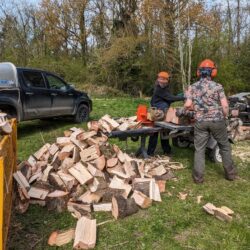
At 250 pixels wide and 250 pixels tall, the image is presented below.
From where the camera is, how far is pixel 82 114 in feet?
40.5

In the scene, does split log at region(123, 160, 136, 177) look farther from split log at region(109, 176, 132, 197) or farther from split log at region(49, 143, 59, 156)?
split log at region(49, 143, 59, 156)

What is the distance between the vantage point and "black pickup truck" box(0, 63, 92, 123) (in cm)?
966

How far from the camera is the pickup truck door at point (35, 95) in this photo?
1012 cm

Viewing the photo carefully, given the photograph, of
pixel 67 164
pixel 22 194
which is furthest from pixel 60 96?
pixel 22 194

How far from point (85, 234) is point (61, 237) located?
0.31 m

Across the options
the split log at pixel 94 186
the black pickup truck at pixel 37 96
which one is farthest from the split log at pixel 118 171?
A: the black pickup truck at pixel 37 96

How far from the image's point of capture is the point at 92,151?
6.10 metres

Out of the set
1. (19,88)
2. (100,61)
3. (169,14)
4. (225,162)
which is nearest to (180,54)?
(169,14)

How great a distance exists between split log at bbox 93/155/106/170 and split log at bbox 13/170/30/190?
1.13 metres

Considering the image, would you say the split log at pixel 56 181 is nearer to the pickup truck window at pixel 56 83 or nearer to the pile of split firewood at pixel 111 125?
the pile of split firewood at pixel 111 125

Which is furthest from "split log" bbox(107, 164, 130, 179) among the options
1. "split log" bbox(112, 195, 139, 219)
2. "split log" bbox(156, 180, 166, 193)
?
"split log" bbox(112, 195, 139, 219)

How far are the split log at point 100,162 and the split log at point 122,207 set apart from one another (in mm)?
959

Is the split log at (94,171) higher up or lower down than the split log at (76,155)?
lower down

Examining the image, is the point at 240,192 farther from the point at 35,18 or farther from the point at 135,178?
the point at 35,18
